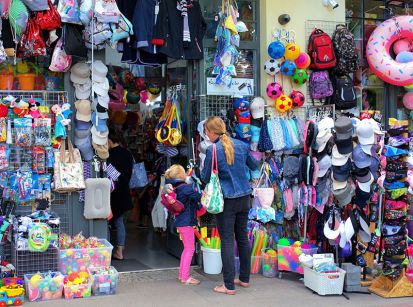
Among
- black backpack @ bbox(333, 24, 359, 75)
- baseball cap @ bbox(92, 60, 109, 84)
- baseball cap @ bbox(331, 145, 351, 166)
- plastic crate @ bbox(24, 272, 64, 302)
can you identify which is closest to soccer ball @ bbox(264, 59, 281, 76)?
black backpack @ bbox(333, 24, 359, 75)

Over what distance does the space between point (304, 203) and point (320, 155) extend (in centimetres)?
66

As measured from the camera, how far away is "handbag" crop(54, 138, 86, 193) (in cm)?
662

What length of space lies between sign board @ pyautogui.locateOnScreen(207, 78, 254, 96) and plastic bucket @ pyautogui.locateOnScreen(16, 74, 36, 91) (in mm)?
2194

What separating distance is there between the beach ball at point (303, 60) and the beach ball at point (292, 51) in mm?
55

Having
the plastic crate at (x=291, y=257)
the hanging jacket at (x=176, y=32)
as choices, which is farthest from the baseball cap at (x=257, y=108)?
the plastic crate at (x=291, y=257)

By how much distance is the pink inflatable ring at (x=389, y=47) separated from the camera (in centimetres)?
804

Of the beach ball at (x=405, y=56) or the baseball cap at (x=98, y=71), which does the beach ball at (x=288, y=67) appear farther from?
the baseball cap at (x=98, y=71)

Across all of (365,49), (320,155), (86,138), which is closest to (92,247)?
(86,138)

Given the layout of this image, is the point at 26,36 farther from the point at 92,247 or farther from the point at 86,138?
the point at 92,247

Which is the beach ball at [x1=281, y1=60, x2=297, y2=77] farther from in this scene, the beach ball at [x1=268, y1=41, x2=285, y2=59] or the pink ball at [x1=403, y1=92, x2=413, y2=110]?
the pink ball at [x1=403, y1=92, x2=413, y2=110]

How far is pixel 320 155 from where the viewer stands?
6.84m

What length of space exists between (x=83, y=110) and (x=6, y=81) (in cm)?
96

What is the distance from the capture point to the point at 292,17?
7.80 m

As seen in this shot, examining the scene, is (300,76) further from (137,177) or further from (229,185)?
(137,177)
